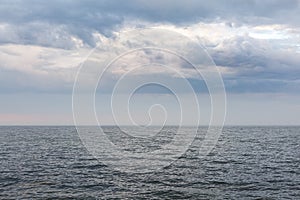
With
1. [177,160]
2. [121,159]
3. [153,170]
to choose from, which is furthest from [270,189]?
[121,159]

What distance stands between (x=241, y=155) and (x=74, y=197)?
43.6 metres

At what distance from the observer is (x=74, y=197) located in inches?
1414

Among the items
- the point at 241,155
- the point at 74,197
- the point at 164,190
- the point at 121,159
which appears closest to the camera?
the point at 74,197

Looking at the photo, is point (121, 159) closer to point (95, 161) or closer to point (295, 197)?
point (95, 161)

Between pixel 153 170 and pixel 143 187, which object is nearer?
pixel 143 187

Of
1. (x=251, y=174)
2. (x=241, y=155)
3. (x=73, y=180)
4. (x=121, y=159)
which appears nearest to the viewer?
(x=73, y=180)

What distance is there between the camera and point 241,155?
235 feet

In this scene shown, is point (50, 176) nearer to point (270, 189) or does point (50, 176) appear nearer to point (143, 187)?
point (143, 187)

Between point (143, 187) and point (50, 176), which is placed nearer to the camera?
point (143, 187)

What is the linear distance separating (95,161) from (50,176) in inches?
634

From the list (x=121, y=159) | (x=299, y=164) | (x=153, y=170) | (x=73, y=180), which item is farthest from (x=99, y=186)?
(x=299, y=164)

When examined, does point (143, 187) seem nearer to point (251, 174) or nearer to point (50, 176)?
point (50, 176)

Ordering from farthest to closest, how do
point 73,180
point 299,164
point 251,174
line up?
point 299,164, point 251,174, point 73,180

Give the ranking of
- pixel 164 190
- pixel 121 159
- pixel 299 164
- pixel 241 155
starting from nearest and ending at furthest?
pixel 164 190, pixel 299 164, pixel 121 159, pixel 241 155
